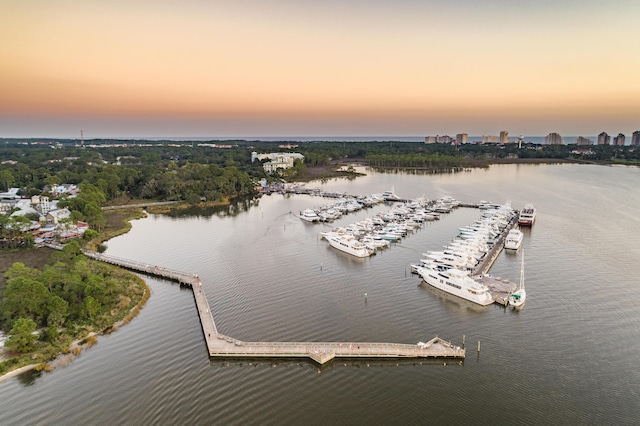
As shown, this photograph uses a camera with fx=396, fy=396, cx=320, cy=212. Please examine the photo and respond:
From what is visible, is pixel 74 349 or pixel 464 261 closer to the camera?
pixel 74 349

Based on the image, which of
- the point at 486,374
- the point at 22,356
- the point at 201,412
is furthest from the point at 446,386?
the point at 22,356

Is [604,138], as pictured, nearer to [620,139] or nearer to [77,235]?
[620,139]

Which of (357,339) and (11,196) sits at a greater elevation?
(11,196)

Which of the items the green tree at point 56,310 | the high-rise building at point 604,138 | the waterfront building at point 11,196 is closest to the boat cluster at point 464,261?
the green tree at point 56,310

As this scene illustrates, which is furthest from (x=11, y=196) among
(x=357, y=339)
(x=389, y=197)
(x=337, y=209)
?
(x=357, y=339)

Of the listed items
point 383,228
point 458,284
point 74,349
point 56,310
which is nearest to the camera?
point 74,349

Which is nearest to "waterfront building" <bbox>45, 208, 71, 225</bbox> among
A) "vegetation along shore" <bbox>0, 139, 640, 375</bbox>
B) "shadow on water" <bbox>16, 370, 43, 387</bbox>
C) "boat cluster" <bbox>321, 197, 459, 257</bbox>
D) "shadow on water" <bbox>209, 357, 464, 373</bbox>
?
"vegetation along shore" <bbox>0, 139, 640, 375</bbox>
